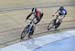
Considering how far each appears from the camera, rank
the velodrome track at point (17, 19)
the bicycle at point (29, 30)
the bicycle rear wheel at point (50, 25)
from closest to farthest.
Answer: the velodrome track at point (17, 19) → the bicycle at point (29, 30) → the bicycle rear wheel at point (50, 25)

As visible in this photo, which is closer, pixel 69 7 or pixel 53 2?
pixel 53 2

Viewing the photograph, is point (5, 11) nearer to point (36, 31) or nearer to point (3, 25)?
point (3, 25)

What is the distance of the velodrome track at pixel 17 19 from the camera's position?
168cm

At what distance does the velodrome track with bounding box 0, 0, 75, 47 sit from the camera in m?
1.68

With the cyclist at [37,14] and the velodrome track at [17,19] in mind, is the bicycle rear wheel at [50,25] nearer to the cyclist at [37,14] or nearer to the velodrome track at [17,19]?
the velodrome track at [17,19]

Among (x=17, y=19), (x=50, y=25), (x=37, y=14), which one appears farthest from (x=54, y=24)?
(x=17, y=19)

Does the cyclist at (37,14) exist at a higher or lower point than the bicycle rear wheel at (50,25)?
higher

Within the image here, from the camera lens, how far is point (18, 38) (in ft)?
5.74

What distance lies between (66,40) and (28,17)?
432mm

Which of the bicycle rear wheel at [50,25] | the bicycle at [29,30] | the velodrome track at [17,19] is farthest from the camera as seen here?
the bicycle rear wheel at [50,25]

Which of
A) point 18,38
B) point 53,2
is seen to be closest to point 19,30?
point 18,38

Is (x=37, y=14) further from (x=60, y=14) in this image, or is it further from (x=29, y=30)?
(x=60, y=14)

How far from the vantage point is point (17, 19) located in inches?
71.3

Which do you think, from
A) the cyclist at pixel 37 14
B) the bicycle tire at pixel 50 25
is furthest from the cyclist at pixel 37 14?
the bicycle tire at pixel 50 25
